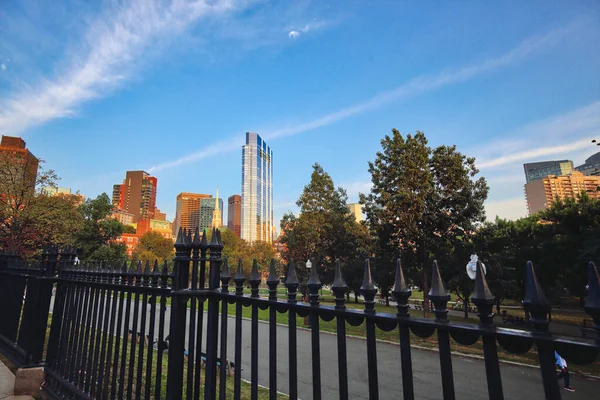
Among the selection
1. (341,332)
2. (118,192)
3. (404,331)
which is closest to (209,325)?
(341,332)

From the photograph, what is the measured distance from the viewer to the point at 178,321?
98.5 inches

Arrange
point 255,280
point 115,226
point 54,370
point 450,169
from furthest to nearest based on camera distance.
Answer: point 115,226, point 450,169, point 54,370, point 255,280

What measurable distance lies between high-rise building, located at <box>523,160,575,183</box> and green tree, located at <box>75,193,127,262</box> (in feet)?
382

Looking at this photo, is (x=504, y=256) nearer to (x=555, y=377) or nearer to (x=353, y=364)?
(x=353, y=364)

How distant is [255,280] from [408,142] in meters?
18.0

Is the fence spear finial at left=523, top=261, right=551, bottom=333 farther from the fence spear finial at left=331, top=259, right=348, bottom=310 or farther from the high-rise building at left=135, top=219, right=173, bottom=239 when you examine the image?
the high-rise building at left=135, top=219, right=173, bottom=239

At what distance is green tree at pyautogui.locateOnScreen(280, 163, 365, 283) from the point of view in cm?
2069

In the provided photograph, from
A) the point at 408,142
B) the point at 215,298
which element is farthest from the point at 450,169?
the point at 215,298

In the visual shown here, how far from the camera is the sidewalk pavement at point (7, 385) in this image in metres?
4.23

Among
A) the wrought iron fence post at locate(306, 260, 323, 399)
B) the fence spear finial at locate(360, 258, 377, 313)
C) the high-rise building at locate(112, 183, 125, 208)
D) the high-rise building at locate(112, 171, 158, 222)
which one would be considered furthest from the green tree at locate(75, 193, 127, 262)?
the high-rise building at locate(112, 183, 125, 208)

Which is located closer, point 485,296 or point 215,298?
point 485,296

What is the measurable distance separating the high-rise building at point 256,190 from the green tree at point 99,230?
111 meters

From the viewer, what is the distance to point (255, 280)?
7.23 ft

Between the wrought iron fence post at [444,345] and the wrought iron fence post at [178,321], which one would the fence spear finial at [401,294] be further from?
the wrought iron fence post at [178,321]
